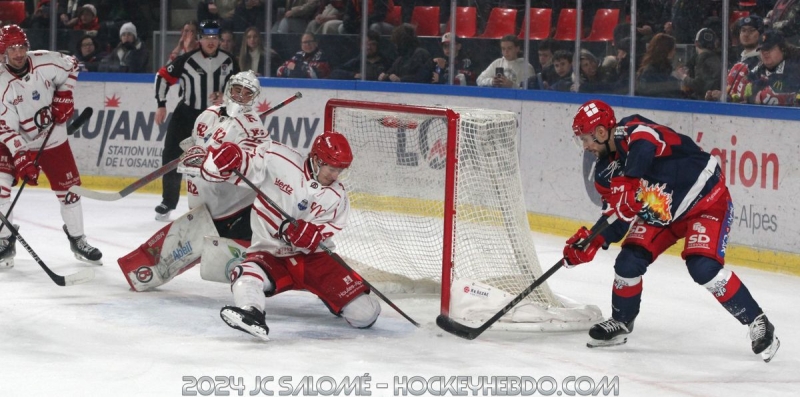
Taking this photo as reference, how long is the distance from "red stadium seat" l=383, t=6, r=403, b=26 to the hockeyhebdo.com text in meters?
4.65

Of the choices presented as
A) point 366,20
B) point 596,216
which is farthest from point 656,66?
point 366,20

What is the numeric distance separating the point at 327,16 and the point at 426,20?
816mm

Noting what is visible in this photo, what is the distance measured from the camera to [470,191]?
4.73 m

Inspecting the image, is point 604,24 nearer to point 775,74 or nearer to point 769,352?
point 775,74

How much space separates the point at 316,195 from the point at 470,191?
2.15 ft

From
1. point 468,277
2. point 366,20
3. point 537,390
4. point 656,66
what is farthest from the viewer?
point 366,20

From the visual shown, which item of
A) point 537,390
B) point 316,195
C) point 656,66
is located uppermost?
point 656,66

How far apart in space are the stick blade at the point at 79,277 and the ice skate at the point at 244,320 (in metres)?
1.38

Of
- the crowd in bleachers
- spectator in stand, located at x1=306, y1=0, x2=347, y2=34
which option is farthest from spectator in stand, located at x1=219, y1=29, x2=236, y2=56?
spectator in stand, located at x1=306, y1=0, x2=347, y2=34

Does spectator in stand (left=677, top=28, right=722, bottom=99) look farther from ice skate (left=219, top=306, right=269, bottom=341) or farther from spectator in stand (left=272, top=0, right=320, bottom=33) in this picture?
ice skate (left=219, top=306, right=269, bottom=341)

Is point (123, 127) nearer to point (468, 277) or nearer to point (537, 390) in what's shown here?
point (468, 277)

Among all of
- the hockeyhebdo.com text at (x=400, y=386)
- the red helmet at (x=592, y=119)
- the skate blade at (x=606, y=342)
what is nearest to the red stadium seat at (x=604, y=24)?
the red helmet at (x=592, y=119)

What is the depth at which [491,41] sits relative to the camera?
7.72 m

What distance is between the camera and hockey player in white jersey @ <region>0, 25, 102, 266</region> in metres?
5.48
